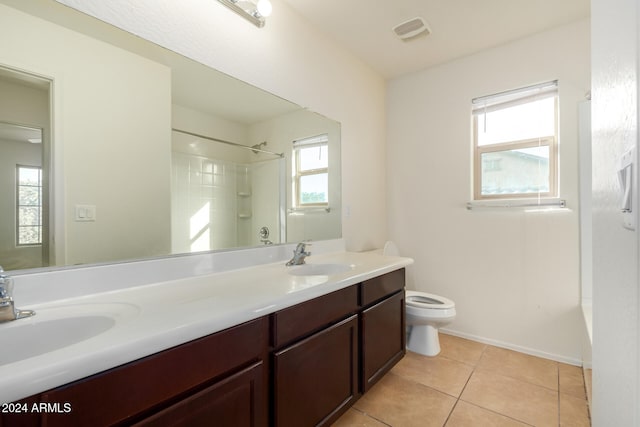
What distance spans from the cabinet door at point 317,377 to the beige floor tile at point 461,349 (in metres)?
1.14

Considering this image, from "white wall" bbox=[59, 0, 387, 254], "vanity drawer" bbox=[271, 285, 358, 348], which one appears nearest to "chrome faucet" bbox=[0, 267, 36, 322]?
"vanity drawer" bbox=[271, 285, 358, 348]

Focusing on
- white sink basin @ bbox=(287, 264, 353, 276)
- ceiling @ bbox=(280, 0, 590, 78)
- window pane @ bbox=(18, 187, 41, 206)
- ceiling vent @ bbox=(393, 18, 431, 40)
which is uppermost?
ceiling @ bbox=(280, 0, 590, 78)

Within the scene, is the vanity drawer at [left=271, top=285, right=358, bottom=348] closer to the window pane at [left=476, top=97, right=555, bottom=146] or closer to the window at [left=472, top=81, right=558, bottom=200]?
the window at [left=472, top=81, right=558, bottom=200]

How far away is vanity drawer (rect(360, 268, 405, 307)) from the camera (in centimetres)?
151

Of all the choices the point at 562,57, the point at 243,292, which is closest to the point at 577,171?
the point at 562,57

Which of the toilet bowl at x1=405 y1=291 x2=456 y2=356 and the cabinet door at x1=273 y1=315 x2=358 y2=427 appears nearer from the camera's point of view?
the cabinet door at x1=273 y1=315 x2=358 y2=427

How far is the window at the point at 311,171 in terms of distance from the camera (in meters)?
1.98

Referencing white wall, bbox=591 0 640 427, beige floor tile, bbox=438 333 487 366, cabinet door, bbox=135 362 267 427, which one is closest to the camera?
white wall, bbox=591 0 640 427

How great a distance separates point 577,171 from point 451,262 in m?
1.14

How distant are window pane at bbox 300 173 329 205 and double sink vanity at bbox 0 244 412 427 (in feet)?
2.29

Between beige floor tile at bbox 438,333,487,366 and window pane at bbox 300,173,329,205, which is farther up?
window pane at bbox 300,173,329,205

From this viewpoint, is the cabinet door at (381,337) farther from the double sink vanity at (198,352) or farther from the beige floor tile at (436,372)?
the beige floor tile at (436,372)

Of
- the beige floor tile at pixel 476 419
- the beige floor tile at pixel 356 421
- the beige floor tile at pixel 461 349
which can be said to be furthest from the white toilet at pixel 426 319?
the beige floor tile at pixel 356 421

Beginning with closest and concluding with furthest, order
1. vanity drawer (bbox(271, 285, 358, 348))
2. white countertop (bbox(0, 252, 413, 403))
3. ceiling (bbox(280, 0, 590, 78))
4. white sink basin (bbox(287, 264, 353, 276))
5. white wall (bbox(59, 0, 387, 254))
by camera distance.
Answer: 1. white countertop (bbox(0, 252, 413, 403))
2. vanity drawer (bbox(271, 285, 358, 348))
3. white wall (bbox(59, 0, 387, 254))
4. white sink basin (bbox(287, 264, 353, 276))
5. ceiling (bbox(280, 0, 590, 78))
